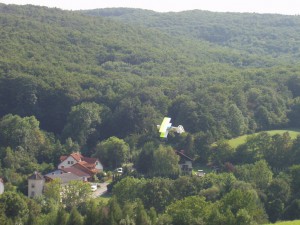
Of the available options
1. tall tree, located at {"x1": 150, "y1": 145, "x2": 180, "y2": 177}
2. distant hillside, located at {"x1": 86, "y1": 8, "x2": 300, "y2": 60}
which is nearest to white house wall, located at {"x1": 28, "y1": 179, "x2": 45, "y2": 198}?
tall tree, located at {"x1": 150, "y1": 145, "x2": 180, "y2": 177}

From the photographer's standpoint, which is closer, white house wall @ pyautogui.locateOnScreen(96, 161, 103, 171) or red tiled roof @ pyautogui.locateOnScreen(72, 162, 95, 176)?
red tiled roof @ pyautogui.locateOnScreen(72, 162, 95, 176)

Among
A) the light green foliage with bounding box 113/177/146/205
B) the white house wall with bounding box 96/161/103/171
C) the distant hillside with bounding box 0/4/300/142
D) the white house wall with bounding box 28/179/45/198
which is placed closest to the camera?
the light green foliage with bounding box 113/177/146/205

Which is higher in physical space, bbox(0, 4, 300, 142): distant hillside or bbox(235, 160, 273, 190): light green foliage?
bbox(235, 160, 273, 190): light green foliage

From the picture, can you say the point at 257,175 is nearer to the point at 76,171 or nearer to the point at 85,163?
the point at 76,171

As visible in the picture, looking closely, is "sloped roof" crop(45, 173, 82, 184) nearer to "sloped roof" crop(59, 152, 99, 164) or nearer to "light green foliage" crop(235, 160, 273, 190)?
"sloped roof" crop(59, 152, 99, 164)

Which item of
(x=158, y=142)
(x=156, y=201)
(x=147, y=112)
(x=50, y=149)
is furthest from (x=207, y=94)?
(x=156, y=201)

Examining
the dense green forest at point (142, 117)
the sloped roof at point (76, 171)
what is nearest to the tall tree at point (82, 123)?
the dense green forest at point (142, 117)

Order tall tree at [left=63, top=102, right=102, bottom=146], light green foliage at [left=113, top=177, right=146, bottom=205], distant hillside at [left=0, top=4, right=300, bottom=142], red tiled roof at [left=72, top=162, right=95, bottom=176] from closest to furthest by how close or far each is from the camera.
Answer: light green foliage at [left=113, top=177, right=146, bottom=205] < red tiled roof at [left=72, top=162, right=95, bottom=176] < tall tree at [left=63, top=102, right=102, bottom=146] < distant hillside at [left=0, top=4, right=300, bottom=142]
